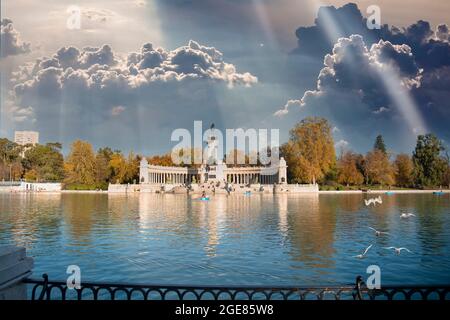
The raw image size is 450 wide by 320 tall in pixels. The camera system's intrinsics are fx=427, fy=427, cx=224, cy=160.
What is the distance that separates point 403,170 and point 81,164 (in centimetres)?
6986

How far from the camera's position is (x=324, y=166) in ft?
276

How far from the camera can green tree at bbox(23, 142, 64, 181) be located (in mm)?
102188

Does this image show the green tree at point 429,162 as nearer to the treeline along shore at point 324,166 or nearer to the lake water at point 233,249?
the treeline along shore at point 324,166

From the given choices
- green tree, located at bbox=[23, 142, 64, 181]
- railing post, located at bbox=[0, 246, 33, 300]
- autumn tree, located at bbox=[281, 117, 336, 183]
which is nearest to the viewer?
railing post, located at bbox=[0, 246, 33, 300]

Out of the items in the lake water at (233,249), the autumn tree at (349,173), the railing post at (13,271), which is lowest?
the lake water at (233,249)

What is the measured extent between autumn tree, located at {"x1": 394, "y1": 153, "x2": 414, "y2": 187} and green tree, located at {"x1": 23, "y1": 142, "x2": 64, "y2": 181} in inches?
3100

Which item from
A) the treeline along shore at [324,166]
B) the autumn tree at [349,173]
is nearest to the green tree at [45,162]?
the treeline along shore at [324,166]

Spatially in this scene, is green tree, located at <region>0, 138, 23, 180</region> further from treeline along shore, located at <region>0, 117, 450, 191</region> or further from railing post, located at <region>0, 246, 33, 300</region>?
railing post, located at <region>0, 246, 33, 300</region>

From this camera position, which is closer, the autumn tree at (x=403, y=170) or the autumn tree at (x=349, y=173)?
the autumn tree at (x=349, y=173)

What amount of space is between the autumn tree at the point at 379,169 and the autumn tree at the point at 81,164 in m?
58.7

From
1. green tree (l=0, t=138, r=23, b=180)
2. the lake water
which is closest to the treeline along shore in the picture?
green tree (l=0, t=138, r=23, b=180)

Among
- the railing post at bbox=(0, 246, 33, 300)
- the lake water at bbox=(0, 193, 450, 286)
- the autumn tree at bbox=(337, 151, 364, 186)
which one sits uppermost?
the autumn tree at bbox=(337, 151, 364, 186)

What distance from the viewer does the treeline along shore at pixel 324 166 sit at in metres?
84.6

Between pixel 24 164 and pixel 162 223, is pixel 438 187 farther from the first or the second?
pixel 24 164
